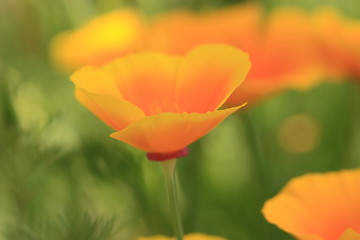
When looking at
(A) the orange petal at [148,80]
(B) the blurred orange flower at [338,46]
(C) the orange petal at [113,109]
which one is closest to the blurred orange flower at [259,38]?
(B) the blurred orange flower at [338,46]

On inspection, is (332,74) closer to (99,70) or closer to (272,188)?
(272,188)

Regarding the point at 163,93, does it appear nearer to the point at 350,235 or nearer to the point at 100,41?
the point at 350,235

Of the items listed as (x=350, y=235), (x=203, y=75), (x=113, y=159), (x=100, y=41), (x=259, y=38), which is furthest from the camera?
(x=100, y=41)

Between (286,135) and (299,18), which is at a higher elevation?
(299,18)

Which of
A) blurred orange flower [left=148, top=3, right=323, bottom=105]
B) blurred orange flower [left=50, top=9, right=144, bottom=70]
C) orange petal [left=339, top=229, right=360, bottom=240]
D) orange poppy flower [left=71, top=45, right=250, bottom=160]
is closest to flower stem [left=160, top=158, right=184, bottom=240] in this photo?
orange poppy flower [left=71, top=45, right=250, bottom=160]

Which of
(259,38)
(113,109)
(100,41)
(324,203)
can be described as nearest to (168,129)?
(113,109)

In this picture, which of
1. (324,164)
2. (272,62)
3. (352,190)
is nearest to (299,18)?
(272,62)
